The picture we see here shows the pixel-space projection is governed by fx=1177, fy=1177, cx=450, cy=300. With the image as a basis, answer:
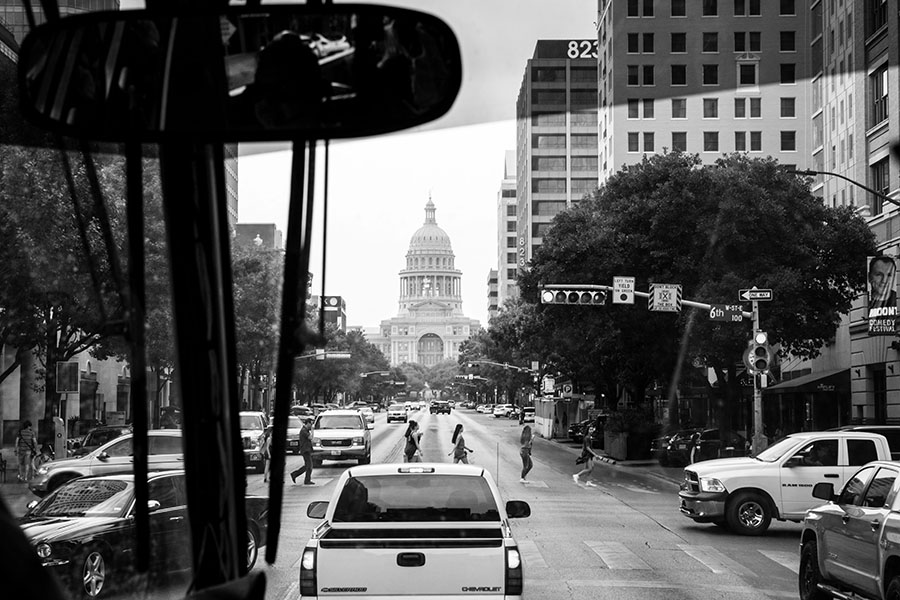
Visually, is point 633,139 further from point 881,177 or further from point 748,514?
point 881,177

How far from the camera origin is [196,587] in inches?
118

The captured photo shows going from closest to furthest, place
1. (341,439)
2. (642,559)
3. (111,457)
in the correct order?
(642,559) → (111,457) → (341,439)

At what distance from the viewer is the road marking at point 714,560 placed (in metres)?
15.8

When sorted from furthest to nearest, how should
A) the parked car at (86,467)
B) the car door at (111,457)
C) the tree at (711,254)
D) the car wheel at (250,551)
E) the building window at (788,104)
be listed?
1. the tree at (711,254)
2. the car door at (111,457)
3. the parked car at (86,467)
4. the building window at (788,104)
5. the car wheel at (250,551)

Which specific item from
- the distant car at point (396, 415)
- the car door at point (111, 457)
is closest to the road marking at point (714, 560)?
the car door at point (111, 457)

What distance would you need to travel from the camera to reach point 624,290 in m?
31.5

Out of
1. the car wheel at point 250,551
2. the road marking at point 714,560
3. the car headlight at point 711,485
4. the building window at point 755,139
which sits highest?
the building window at point 755,139

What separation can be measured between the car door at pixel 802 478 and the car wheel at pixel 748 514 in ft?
1.26

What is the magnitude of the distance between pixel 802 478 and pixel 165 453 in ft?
55.5

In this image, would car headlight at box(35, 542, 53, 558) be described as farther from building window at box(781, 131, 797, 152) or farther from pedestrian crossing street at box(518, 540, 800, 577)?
building window at box(781, 131, 797, 152)

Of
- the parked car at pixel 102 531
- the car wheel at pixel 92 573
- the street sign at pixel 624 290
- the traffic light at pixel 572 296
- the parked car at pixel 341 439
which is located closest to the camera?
the parked car at pixel 102 531

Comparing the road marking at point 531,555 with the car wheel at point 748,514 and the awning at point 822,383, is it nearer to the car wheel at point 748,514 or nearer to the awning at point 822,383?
the car wheel at point 748,514

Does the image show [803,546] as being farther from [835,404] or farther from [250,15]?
[835,404]

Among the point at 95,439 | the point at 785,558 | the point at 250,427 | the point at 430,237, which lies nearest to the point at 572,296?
the point at 95,439
